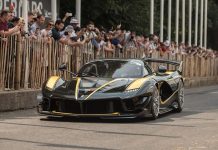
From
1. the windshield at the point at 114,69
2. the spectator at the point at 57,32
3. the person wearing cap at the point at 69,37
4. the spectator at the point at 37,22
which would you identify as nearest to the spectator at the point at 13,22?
the spectator at the point at 37,22

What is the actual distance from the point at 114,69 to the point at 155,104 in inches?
50.4

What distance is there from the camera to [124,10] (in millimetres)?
32500

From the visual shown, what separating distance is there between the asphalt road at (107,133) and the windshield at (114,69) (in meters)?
1.10

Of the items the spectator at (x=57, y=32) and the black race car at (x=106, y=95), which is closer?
the black race car at (x=106, y=95)

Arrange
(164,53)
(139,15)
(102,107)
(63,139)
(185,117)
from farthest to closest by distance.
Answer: (139,15)
(164,53)
(185,117)
(102,107)
(63,139)

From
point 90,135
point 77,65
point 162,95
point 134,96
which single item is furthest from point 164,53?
point 90,135

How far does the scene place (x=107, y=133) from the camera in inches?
412

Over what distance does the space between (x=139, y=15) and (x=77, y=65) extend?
17050mm

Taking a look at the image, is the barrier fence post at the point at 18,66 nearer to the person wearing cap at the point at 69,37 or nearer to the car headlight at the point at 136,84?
the person wearing cap at the point at 69,37

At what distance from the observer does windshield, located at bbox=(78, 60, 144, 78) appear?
13175 mm

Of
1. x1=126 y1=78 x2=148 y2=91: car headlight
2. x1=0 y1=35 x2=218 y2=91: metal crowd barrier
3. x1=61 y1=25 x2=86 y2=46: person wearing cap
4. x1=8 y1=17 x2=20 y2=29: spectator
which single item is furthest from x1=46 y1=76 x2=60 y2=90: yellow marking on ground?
x1=61 y1=25 x2=86 y2=46: person wearing cap

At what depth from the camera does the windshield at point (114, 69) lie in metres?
13.2

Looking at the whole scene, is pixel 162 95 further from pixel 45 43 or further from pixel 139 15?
pixel 139 15

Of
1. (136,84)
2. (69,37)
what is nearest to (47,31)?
(69,37)
